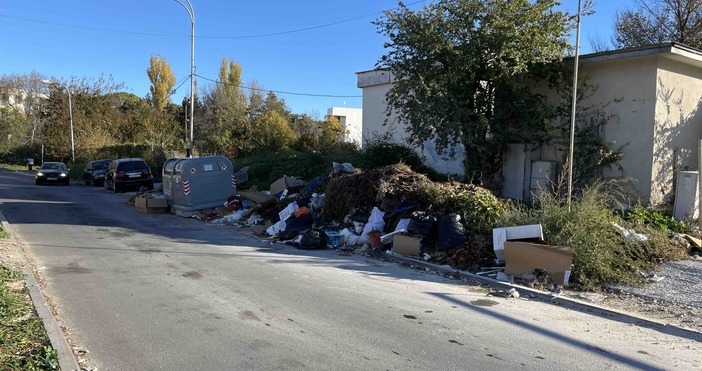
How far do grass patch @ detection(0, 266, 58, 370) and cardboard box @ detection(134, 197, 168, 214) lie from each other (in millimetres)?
10131

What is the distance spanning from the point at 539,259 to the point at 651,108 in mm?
8346

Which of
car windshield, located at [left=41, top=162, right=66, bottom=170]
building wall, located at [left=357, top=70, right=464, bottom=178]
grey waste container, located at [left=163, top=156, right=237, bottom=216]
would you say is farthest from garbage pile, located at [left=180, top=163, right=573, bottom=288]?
car windshield, located at [left=41, top=162, right=66, bottom=170]

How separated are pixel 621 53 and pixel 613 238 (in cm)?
737

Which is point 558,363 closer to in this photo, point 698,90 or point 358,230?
point 358,230

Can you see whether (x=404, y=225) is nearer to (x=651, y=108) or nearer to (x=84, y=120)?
(x=651, y=108)

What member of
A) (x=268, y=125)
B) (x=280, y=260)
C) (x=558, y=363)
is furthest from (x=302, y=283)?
(x=268, y=125)

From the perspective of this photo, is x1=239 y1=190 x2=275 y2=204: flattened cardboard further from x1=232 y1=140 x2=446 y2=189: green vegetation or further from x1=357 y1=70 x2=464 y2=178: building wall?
x1=357 y1=70 x2=464 y2=178: building wall

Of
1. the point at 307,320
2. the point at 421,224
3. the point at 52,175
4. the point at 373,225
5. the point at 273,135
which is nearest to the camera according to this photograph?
the point at 307,320

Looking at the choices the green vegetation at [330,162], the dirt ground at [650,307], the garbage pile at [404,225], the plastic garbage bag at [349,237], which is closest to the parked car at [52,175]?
the green vegetation at [330,162]

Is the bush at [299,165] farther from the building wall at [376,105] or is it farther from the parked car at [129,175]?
the parked car at [129,175]

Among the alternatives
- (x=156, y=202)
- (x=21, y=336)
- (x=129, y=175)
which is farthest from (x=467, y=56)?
(x=129, y=175)

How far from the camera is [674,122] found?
13594 mm

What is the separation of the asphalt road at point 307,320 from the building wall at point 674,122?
9.22 m

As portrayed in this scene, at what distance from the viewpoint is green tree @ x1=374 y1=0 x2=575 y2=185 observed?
13594 millimetres
